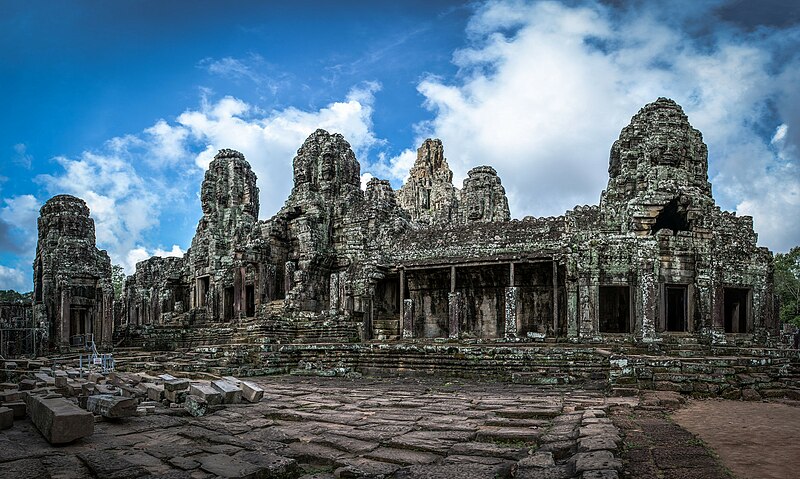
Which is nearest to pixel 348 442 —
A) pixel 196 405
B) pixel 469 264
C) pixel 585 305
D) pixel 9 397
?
pixel 196 405

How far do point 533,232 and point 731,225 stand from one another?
666 centimetres

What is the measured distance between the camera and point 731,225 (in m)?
20.1

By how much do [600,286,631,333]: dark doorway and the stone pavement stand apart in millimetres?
12225

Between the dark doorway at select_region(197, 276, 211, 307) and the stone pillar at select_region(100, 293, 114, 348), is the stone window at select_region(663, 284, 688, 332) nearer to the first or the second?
Answer: the stone pillar at select_region(100, 293, 114, 348)

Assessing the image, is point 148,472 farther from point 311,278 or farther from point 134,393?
point 311,278

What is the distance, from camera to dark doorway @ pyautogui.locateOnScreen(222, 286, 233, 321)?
33312 millimetres

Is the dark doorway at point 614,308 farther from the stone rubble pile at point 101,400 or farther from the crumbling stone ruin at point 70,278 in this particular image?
the crumbling stone ruin at point 70,278

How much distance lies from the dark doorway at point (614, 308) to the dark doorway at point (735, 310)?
329 cm

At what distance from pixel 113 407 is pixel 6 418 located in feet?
4.20

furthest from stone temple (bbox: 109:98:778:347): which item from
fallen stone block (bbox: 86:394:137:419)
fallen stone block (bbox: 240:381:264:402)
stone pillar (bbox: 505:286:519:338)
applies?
fallen stone block (bbox: 86:394:137:419)

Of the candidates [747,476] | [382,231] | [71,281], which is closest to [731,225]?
[382,231]

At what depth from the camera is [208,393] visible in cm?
974

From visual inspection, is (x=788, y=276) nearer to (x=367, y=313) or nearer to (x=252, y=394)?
(x=367, y=313)

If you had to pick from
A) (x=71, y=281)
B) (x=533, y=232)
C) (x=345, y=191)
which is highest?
(x=345, y=191)
